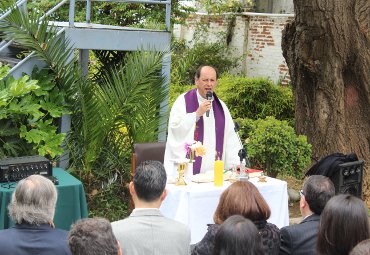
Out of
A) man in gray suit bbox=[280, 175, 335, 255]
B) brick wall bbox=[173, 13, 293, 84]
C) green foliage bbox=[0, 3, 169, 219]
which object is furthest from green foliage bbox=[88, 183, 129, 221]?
brick wall bbox=[173, 13, 293, 84]

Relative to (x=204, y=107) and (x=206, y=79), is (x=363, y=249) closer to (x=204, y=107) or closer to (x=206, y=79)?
(x=204, y=107)

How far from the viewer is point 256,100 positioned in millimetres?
14461

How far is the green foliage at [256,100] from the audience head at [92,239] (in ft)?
34.6

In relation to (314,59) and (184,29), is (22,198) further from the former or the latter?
(184,29)

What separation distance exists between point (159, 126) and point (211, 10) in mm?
9676

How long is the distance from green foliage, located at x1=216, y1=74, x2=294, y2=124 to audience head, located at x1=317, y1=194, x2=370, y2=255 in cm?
1013

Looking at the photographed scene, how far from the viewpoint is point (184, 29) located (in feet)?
66.9

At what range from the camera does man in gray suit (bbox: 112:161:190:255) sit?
4328mm

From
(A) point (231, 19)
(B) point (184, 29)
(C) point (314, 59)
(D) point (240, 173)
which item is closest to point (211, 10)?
(A) point (231, 19)

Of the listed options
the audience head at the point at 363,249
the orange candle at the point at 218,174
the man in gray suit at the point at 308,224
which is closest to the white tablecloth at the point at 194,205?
the orange candle at the point at 218,174

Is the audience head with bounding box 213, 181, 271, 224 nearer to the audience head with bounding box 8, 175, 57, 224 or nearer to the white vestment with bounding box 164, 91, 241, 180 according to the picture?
the audience head with bounding box 8, 175, 57, 224

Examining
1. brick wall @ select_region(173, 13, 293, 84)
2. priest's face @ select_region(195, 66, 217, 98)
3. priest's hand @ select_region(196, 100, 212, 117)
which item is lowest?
priest's hand @ select_region(196, 100, 212, 117)

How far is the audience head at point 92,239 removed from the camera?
3.66 meters

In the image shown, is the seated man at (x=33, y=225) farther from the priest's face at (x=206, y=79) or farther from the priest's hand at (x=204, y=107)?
the priest's face at (x=206, y=79)
